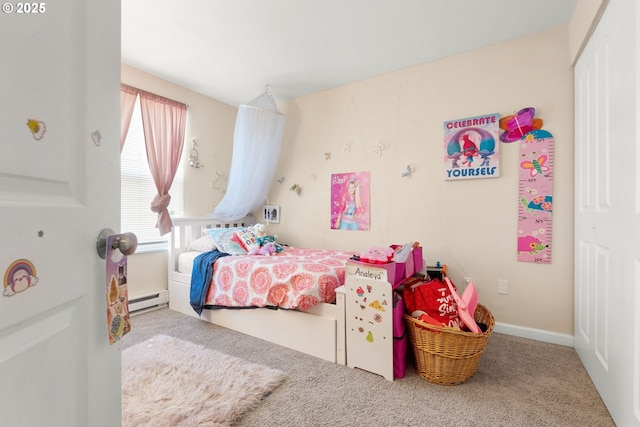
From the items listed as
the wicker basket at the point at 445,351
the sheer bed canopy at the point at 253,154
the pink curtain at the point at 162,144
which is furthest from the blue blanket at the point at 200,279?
the wicker basket at the point at 445,351

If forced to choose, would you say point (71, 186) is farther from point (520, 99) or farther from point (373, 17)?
point (520, 99)

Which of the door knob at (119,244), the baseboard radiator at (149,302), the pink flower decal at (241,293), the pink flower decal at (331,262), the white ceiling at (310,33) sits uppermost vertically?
the white ceiling at (310,33)

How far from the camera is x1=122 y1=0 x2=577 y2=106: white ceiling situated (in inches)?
78.8

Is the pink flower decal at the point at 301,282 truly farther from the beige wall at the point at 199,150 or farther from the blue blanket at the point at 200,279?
the beige wall at the point at 199,150

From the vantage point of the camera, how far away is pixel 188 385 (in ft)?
5.36

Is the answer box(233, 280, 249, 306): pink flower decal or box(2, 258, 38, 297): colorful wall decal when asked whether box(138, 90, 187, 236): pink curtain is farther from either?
box(2, 258, 38, 297): colorful wall decal

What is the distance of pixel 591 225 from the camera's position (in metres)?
1.73

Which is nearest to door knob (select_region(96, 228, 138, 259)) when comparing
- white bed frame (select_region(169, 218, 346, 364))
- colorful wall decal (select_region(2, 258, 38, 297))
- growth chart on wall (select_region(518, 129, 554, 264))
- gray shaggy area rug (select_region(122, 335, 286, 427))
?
colorful wall decal (select_region(2, 258, 38, 297))

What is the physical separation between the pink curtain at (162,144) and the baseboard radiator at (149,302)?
2.19 ft

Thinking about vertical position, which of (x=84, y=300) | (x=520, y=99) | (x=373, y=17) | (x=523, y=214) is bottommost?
(x=84, y=300)

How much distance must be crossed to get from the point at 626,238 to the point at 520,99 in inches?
61.1

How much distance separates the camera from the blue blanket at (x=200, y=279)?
8.29ft

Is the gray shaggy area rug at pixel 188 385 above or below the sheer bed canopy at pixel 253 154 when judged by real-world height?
below

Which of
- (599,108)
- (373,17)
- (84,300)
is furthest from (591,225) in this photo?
(84,300)
